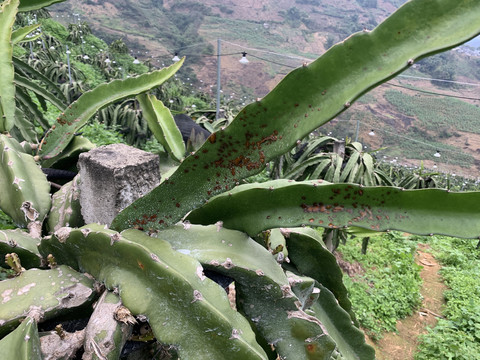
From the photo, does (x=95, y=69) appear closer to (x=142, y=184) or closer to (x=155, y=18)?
(x=142, y=184)

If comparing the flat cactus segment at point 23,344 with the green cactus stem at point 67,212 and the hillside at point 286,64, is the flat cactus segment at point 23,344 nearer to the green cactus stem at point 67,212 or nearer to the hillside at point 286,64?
the green cactus stem at point 67,212

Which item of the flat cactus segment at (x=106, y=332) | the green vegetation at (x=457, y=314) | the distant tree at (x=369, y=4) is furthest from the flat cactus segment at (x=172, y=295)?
the distant tree at (x=369, y=4)

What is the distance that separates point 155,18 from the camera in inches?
1629

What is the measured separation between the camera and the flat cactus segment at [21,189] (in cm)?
87

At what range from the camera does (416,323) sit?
367 centimetres

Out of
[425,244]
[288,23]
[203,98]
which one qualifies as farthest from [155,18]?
[425,244]

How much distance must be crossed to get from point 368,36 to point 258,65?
4390cm

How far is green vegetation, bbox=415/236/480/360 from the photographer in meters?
2.99

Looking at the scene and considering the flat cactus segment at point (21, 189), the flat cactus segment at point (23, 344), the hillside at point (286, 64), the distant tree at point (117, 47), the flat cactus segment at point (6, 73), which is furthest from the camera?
the hillside at point (286, 64)

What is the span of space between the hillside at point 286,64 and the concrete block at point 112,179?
18.6 metres

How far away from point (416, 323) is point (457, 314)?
0.40 meters

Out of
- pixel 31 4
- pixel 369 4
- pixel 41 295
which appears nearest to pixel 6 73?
pixel 31 4

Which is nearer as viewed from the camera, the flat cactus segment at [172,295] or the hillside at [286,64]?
the flat cactus segment at [172,295]

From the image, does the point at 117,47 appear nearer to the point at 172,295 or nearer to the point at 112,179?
the point at 112,179
